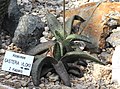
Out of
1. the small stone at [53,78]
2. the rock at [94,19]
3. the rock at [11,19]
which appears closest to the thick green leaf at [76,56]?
the small stone at [53,78]

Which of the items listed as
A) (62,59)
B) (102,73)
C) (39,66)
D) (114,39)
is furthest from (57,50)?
(114,39)

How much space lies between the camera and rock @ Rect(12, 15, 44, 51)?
2.47 m

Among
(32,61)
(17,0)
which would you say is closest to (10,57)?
(32,61)

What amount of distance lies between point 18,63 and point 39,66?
0.42 ft

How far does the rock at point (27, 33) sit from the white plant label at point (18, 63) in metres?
0.19

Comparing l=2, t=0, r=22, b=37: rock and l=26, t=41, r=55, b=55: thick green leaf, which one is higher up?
l=2, t=0, r=22, b=37: rock

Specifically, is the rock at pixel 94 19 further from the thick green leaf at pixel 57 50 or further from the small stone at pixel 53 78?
the small stone at pixel 53 78

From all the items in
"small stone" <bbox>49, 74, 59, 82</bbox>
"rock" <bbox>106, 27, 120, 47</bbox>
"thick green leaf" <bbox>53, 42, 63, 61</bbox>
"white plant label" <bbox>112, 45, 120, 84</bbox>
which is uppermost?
"rock" <bbox>106, 27, 120, 47</bbox>

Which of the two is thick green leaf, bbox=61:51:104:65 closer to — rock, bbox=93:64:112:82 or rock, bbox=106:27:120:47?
rock, bbox=93:64:112:82

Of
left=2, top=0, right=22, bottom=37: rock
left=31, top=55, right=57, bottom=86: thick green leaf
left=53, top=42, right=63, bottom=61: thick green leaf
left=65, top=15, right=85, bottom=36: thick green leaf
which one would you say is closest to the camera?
left=31, top=55, right=57, bottom=86: thick green leaf

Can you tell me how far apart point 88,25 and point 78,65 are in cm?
37

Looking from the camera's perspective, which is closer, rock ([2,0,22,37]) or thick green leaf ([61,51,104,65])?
thick green leaf ([61,51,104,65])

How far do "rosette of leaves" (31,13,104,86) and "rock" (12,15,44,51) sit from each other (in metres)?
0.11

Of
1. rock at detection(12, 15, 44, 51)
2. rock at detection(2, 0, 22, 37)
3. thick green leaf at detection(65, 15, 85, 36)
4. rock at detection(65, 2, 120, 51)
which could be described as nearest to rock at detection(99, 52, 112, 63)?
rock at detection(65, 2, 120, 51)
